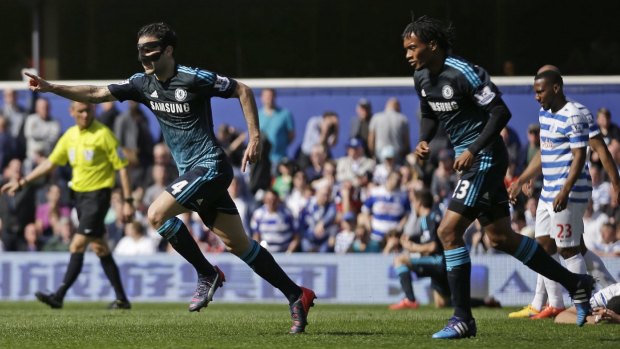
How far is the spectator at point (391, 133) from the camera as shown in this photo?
68.9 ft

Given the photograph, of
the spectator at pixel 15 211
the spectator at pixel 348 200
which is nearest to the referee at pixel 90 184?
the spectator at pixel 348 200

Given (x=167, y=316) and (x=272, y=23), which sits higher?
(x=272, y=23)

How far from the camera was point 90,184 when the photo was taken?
15359mm

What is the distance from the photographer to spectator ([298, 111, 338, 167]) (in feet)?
70.5

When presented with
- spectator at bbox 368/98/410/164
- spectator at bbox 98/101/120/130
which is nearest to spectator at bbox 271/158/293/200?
spectator at bbox 368/98/410/164

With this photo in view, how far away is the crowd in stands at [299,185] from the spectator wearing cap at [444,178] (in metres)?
0.02

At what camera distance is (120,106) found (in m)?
22.1

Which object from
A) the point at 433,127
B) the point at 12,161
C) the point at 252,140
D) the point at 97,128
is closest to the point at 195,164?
the point at 252,140

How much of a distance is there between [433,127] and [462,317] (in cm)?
161

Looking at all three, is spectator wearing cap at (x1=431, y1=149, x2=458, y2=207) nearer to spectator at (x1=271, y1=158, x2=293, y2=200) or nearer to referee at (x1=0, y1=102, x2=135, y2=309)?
spectator at (x1=271, y1=158, x2=293, y2=200)

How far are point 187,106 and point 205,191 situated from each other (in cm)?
72

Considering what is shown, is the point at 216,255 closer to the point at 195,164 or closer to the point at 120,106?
the point at 120,106

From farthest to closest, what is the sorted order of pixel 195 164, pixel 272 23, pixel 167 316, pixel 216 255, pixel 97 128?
pixel 272 23, pixel 216 255, pixel 97 128, pixel 167 316, pixel 195 164

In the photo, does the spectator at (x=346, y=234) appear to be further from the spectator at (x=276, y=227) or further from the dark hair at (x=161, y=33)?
the dark hair at (x=161, y=33)
